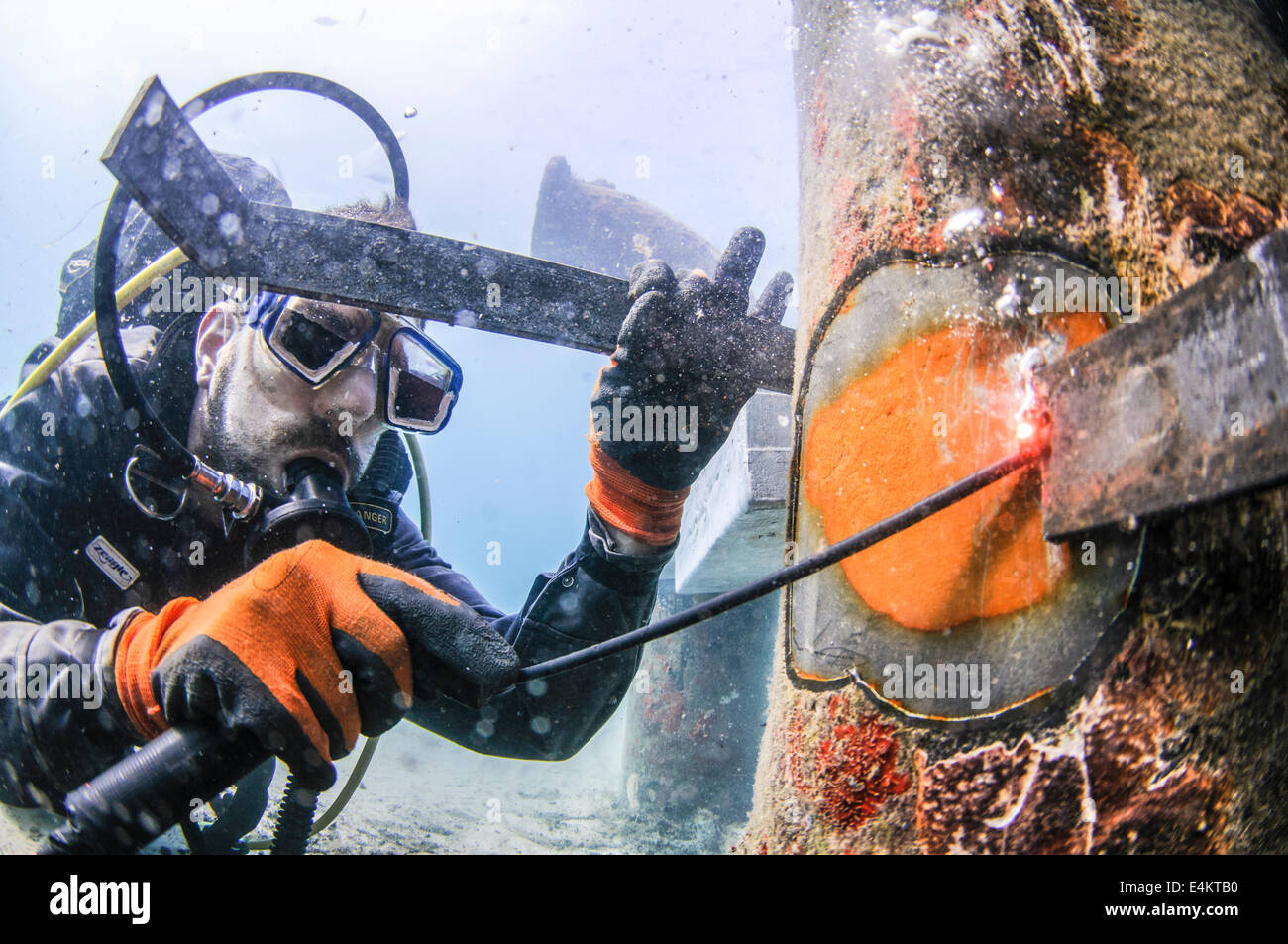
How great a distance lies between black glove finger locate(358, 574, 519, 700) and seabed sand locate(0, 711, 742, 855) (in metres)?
1.35

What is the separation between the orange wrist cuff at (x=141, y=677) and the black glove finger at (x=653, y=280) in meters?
1.81

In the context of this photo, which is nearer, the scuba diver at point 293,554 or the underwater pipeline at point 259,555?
the underwater pipeline at point 259,555

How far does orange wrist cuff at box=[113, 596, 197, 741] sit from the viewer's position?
1.57 meters

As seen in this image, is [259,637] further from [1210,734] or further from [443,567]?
[1210,734]

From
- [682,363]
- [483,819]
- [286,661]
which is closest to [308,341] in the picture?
[286,661]

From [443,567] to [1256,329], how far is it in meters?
3.30

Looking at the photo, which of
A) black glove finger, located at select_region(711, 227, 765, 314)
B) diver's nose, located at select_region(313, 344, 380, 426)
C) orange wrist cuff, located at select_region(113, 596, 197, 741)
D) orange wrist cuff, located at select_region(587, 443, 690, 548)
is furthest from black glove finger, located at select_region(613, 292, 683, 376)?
orange wrist cuff, located at select_region(113, 596, 197, 741)

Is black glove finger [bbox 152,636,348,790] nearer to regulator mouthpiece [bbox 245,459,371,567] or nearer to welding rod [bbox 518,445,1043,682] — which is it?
regulator mouthpiece [bbox 245,459,371,567]

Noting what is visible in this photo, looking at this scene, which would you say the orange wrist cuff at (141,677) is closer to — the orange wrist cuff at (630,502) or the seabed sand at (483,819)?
the seabed sand at (483,819)

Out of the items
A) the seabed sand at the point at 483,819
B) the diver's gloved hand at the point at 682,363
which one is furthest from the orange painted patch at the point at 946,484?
the seabed sand at the point at 483,819

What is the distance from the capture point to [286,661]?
1476 mm

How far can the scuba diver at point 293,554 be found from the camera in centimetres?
153

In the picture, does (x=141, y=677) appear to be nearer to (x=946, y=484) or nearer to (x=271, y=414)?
(x=271, y=414)

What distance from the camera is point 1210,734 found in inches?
40.2
